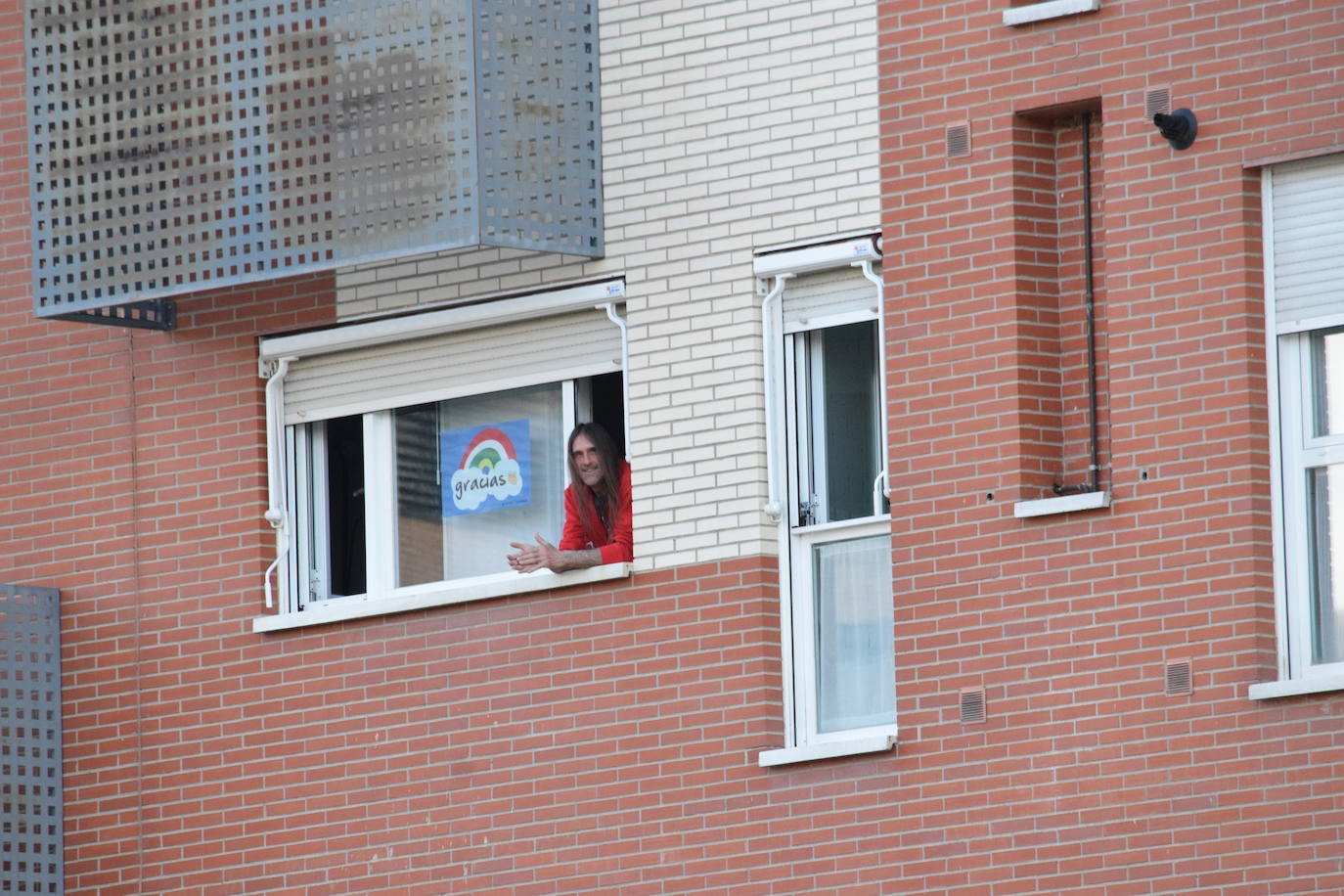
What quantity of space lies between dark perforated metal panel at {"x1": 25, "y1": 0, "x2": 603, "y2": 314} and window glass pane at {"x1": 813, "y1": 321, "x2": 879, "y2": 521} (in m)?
1.59

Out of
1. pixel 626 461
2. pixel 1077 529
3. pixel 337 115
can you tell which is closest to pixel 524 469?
pixel 626 461

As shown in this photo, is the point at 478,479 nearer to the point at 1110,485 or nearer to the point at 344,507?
the point at 344,507

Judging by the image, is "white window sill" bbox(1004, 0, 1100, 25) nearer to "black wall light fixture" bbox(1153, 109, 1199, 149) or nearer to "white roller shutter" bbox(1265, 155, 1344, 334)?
"black wall light fixture" bbox(1153, 109, 1199, 149)

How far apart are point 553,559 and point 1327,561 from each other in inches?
173

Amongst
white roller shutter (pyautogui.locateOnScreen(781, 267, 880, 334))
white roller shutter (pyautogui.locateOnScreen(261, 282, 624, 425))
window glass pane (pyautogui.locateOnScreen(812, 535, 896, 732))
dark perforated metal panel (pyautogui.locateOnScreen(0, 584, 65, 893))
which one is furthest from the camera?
dark perforated metal panel (pyautogui.locateOnScreen(0, 584, 65, 893))

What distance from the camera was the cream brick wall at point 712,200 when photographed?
18.5 m

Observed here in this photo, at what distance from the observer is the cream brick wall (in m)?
18.5

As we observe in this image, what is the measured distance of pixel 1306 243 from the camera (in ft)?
55.7

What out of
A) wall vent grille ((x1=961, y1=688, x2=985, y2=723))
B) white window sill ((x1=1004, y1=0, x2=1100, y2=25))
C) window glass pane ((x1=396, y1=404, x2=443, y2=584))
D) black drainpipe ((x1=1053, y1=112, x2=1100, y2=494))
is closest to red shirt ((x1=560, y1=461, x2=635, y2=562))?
window glass pane ((x1=396, y1=404, x2=443, y2=584))

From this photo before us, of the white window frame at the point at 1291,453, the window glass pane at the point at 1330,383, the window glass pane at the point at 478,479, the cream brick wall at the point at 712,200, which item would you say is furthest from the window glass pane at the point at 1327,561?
the window glass pane at the point at 478,479

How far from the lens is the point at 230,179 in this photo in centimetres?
1973

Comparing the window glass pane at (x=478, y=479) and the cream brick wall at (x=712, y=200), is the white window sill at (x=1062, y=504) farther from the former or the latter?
the window glass pane at (x=478, y=479)

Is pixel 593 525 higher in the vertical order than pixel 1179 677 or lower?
higher

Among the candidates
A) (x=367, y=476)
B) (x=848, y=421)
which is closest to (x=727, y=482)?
(x=848, y=421)
